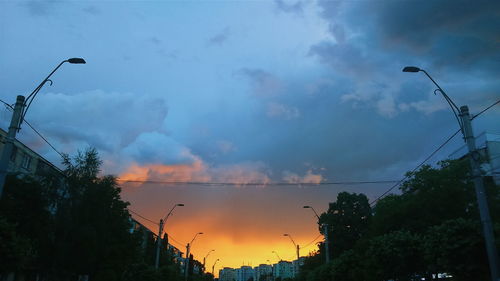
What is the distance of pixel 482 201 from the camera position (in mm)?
17297

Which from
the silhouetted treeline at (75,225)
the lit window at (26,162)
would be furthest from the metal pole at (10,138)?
the lit window at (26,162)

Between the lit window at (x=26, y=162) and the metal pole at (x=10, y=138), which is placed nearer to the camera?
the metal pole at (x=10, y=138)

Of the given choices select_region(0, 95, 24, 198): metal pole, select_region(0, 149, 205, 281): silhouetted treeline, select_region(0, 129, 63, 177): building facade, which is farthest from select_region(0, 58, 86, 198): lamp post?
select_region(0, 129, 63, 177): building facade

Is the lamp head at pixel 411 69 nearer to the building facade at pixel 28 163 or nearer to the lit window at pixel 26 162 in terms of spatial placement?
the building facade at pixel 28 163

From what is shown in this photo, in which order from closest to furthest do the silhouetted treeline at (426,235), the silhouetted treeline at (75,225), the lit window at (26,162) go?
the silhouetted treeline at (426,235), the silhouetted treeline at (75,225), the lit window at (26,162)

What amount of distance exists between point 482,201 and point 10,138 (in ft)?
64.1

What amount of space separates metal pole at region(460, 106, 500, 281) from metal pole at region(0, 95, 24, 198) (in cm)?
1918

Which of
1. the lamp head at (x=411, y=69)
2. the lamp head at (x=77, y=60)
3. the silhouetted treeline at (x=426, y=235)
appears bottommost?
the silhouetted treeline at (x=426, y=235)

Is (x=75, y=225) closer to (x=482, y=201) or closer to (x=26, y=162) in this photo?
(x=26, y=162)

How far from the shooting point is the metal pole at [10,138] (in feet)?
56.9

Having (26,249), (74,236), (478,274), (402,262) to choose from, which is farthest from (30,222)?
(478,274)

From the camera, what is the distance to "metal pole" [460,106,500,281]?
16250 millimetres

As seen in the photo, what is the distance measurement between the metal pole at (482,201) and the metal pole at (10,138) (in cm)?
1918

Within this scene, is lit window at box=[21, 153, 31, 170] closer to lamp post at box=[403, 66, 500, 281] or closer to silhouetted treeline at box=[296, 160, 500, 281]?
silhouetted treeline at box=[296, 160, 500, 281]
